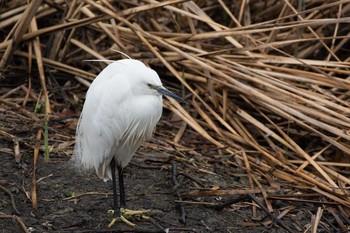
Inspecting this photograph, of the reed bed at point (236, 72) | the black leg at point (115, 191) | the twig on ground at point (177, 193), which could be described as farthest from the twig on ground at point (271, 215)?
the black leg at point (115, 191)

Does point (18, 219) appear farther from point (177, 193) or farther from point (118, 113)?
point (177, 193)

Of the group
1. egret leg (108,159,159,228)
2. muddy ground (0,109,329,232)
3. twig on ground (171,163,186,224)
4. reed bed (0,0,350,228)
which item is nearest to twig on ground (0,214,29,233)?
muddy ground (0,109,329,232)

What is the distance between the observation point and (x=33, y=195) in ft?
8.96

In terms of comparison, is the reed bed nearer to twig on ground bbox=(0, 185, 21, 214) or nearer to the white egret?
the white egret

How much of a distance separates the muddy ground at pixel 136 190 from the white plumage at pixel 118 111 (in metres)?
0.22

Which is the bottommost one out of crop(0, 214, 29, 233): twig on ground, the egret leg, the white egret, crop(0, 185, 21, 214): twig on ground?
the egret leg

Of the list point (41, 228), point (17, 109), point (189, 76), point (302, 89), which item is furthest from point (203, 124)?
point (41, 228)

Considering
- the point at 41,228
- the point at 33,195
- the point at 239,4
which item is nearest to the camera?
the point at 41,228

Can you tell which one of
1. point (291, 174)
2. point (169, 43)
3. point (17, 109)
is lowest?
point (291, 174)

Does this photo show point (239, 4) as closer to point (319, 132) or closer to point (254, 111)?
point (254, 111)

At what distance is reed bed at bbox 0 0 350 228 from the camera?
10.6ft

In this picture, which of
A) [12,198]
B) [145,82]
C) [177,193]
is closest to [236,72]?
[177,193]

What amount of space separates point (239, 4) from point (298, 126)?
1.04m

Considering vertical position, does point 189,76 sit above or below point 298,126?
above
